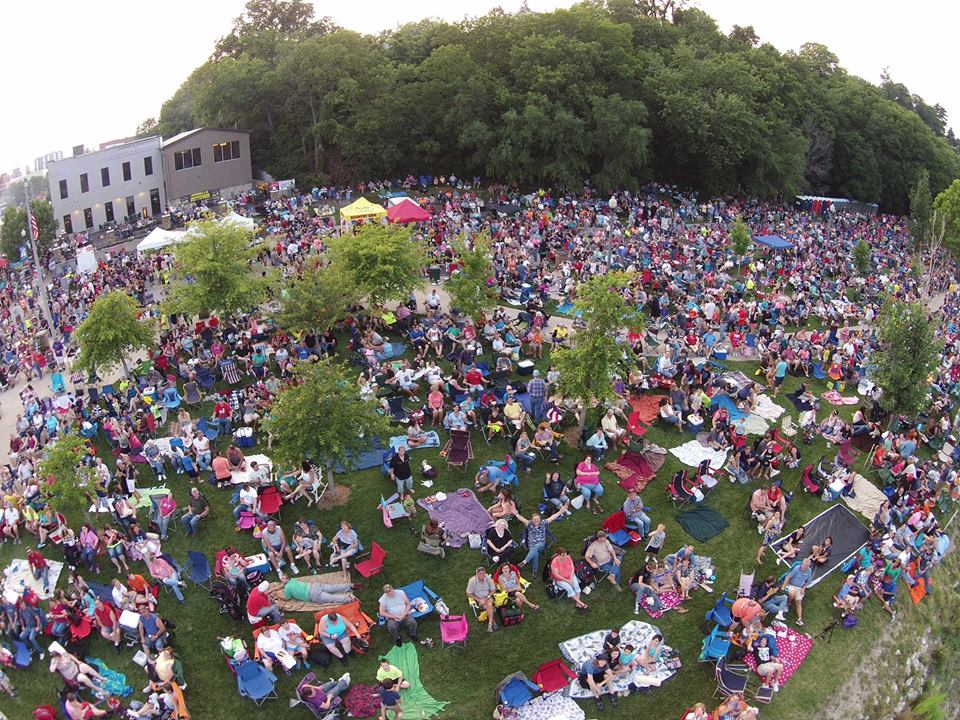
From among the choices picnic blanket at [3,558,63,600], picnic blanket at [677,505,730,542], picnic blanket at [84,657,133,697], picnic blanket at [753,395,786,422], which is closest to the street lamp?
picnic blanket at [753,395,786,422]

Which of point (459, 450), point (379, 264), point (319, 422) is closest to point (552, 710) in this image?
point (459, 450)

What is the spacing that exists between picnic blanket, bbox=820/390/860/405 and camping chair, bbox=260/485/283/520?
14644 millimetres

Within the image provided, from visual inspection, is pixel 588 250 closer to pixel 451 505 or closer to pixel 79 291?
pixel 451 505

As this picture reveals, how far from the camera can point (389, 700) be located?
996 centimetres

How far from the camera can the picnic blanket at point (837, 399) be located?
64.1 feet

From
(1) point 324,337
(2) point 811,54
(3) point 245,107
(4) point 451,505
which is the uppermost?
(2) point 811,54

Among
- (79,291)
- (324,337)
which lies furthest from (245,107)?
(324,337)

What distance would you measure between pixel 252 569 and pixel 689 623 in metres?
7.50

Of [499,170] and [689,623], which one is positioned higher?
[499,170]

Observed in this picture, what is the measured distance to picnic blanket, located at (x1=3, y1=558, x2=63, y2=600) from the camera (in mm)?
12906

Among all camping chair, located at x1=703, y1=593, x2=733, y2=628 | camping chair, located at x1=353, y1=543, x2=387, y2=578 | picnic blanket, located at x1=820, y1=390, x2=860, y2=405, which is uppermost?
picnic blanket, located at x1=820, y1=390, x2=860, y2=405

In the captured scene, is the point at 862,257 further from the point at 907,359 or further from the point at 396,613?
the point at 396,613

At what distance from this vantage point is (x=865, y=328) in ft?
82.4

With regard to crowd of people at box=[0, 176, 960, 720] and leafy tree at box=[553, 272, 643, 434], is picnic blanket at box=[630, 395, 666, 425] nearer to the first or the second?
crowd of people at box=[0, 176, 960, 720]
